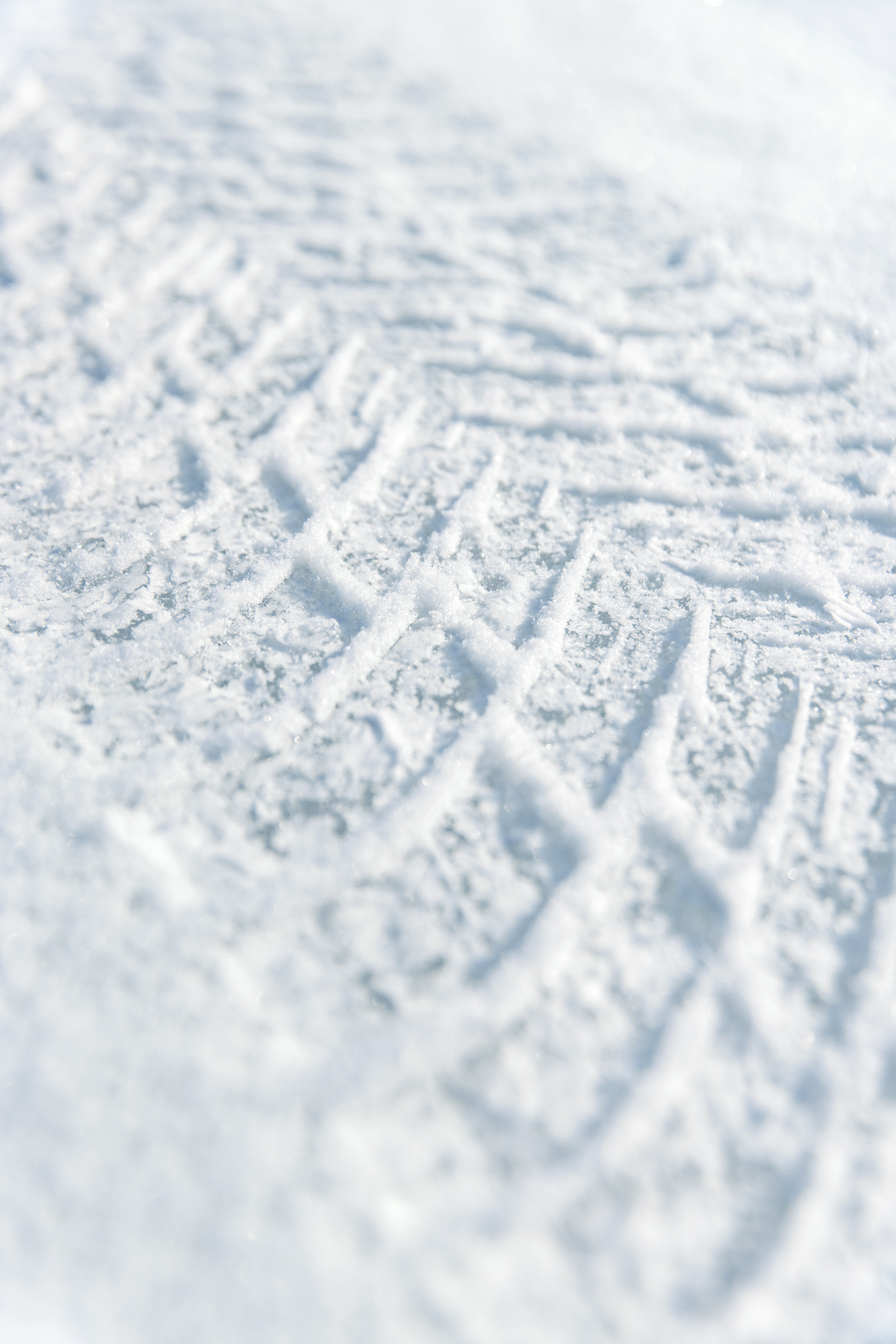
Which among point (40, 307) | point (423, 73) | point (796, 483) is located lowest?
point (40, 307)

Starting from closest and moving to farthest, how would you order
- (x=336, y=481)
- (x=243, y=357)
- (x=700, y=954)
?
1. (x=700, y=954)
2. (x=336, y=481)
3. (x=243, y=357)

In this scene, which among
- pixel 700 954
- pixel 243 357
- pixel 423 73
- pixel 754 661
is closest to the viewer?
pixel 700 954

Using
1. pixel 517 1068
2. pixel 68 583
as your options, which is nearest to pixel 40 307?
pixel 68 583

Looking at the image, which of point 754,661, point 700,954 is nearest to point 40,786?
point 700,954

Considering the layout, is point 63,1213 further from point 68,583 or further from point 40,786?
point 68,583

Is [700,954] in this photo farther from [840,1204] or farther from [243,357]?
[243,357]

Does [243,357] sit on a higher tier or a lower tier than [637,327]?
lower

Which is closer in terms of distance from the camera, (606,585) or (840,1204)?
(840,1204)
